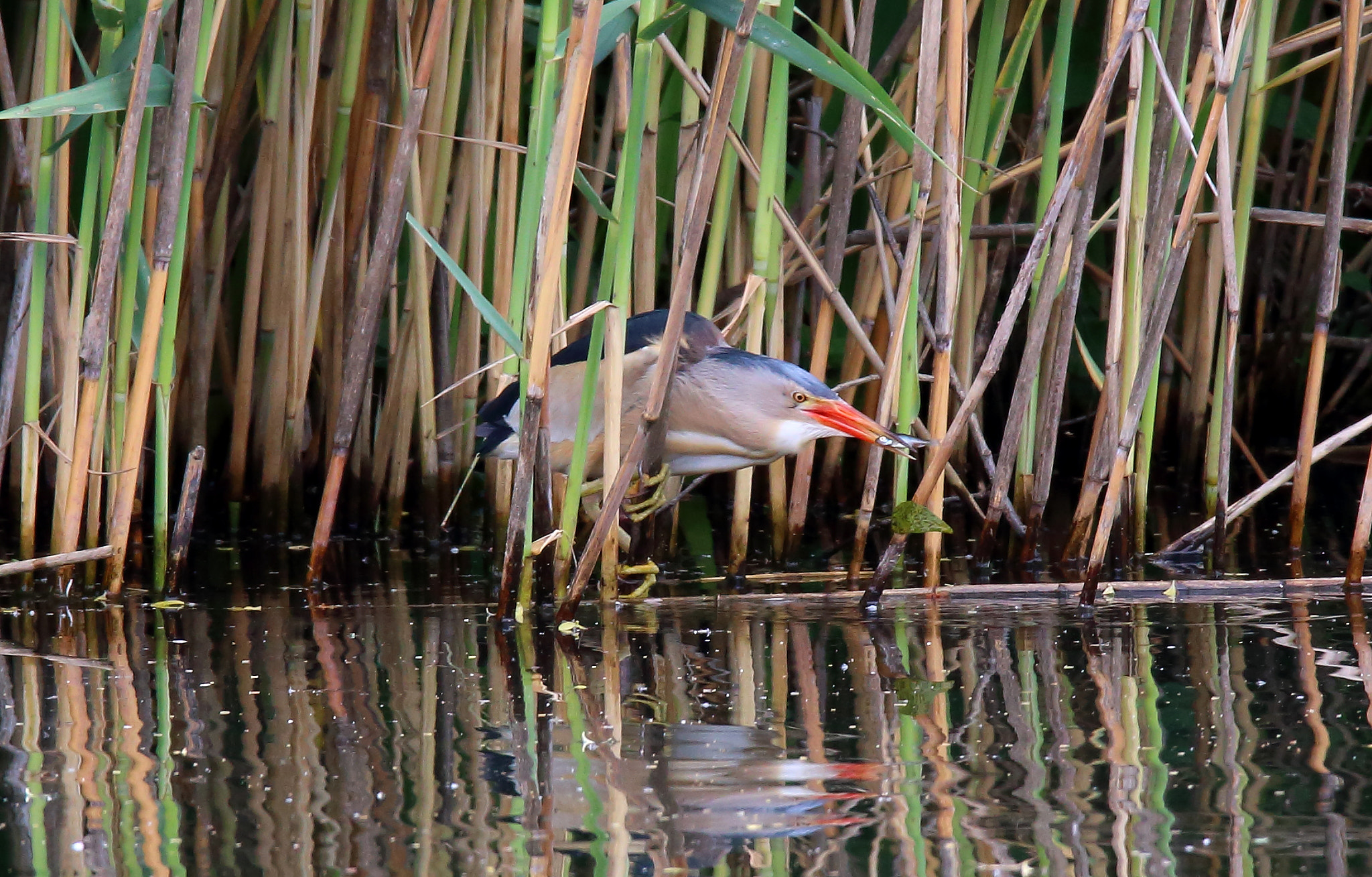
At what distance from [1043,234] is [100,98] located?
1668 mm

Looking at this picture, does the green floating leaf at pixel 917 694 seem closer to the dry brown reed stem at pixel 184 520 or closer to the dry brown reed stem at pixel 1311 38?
the dry brown reed stem at pixel 184 520

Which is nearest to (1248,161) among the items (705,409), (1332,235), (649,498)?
(1332,235)

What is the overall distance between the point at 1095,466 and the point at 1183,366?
1495 millimetres

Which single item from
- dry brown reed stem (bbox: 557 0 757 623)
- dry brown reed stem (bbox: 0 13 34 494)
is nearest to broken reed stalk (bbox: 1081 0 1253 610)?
dry brown reed stem (bbox: 557 0 757 623)

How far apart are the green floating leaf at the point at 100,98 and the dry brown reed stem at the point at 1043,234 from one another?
1531 millimetres

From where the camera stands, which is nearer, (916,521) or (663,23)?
(663,23)

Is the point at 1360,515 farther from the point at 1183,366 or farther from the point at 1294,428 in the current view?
the point at 1294,428

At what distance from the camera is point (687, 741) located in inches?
83.1

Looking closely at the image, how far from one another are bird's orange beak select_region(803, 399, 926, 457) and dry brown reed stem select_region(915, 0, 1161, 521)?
7cm

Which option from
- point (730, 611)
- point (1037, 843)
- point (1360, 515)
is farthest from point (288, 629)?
point (1360, 515)

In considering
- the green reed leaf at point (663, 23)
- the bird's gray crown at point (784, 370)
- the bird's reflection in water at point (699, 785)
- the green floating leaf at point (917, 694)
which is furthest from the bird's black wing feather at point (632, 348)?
the bird's reflection in water at point (699, 785)

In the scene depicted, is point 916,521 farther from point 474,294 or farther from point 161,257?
point 161,257

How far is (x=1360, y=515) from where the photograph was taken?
2.92 meters

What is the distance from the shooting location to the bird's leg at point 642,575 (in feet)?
9.91
